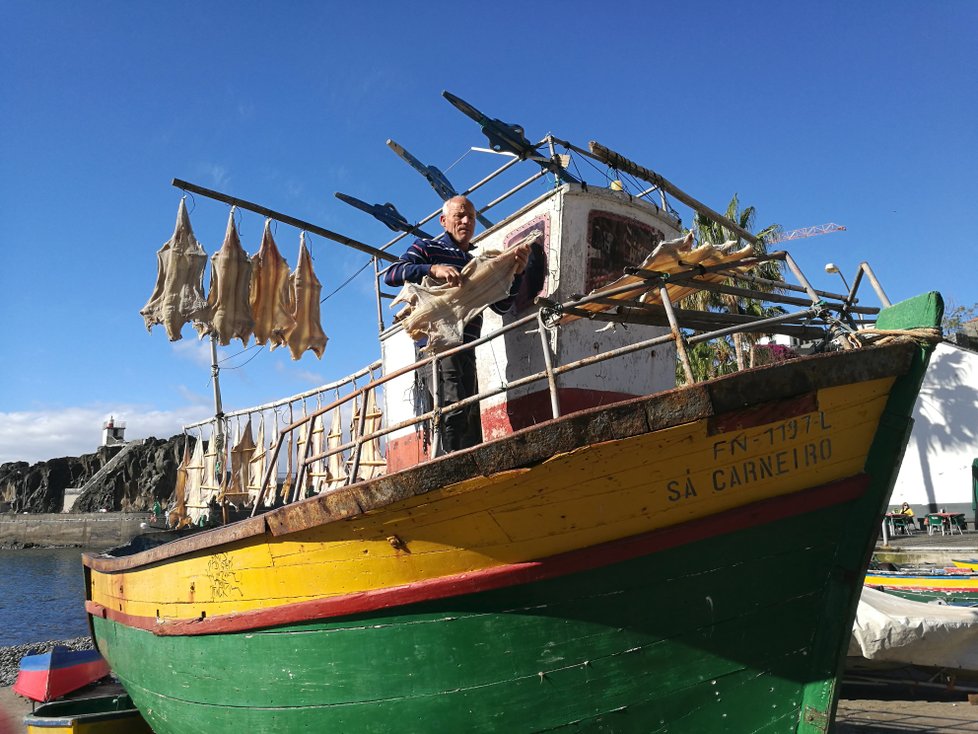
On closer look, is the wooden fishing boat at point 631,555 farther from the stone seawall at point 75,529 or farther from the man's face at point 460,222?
the stone seawall at point 75,529

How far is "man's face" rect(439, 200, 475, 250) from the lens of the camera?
5.18 m

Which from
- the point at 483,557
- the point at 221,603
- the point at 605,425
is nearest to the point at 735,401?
the point at 605,425

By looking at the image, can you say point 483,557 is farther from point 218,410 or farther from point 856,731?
point 218,410

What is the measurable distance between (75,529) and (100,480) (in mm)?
17340

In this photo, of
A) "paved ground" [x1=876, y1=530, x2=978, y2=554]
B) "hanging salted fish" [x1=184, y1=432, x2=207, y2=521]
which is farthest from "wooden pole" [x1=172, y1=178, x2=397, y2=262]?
"paved ground" [x1=876, y1=530, x2=978, y2=554]

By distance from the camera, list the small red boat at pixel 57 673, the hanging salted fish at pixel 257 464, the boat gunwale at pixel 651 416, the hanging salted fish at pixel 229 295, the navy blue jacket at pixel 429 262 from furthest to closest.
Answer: the hanging salted fish at pixel 257 464 → the hanging salted fish at pixel 229 295 → the small red boat at pixel 57 673 → the navy blue jacket at pixel 429 262 → the boat gunwale at pixel 651 416

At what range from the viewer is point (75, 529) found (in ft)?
175

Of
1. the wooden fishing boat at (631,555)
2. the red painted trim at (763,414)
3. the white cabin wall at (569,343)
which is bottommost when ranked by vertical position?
the wooden fishing boat at (631,555)

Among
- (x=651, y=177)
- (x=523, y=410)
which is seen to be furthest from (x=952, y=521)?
(x=523, y=410)

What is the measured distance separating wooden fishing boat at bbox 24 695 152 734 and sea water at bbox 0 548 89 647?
815 cm

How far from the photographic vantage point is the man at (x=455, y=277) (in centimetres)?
458

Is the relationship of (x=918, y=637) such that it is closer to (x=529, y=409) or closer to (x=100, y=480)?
(x=529, y=409)

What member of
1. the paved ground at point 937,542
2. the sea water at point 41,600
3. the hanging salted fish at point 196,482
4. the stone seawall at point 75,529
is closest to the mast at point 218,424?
the hanging salted fish at point 196,482

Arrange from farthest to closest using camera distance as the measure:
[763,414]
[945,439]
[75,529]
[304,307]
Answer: [75,529] → [945,439] → [304,307] → [763,414]
